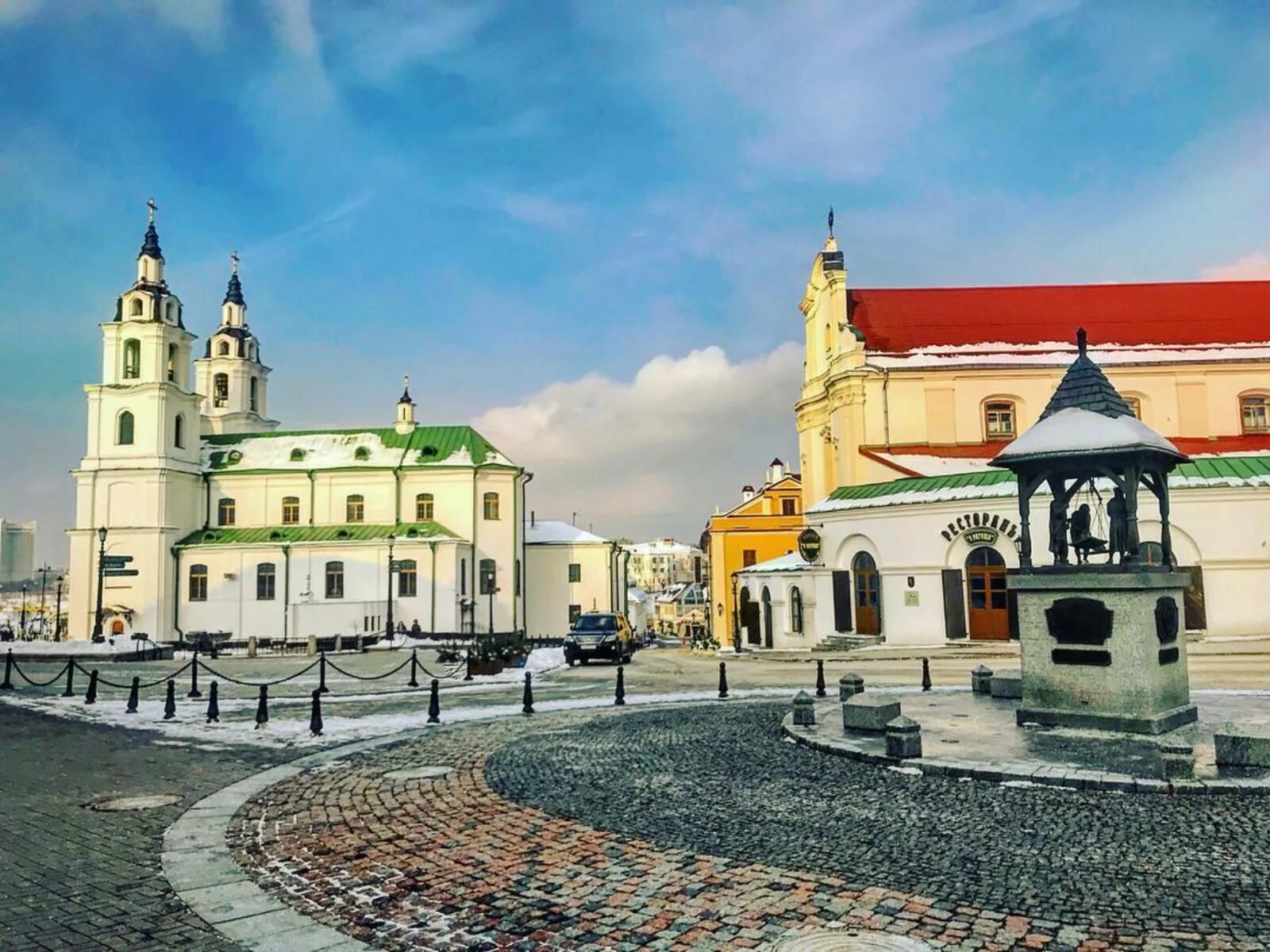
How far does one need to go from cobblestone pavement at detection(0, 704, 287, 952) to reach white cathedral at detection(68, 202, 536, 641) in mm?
38668

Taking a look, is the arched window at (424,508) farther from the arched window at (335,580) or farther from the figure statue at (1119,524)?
the figure statue at (1119,524)

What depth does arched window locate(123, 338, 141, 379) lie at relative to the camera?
54562mm

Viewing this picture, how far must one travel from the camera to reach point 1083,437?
43.5 ft

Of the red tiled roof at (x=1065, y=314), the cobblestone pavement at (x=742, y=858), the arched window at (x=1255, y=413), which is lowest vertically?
the cobblestone pavement at (x=742, y=858)

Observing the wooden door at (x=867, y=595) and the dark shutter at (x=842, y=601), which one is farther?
the dark shutter at (x=842, y=601)

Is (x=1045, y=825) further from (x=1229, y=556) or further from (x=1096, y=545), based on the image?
(x=1229, y=556)

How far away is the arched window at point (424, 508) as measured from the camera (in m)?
56.8

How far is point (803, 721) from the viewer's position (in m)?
13.5

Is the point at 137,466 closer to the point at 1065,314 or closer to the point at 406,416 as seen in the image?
the point at 406,416

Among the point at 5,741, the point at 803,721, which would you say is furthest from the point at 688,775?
the point at 5,741

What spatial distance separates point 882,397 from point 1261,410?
54.5 feet

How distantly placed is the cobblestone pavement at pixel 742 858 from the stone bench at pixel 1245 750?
1098mm

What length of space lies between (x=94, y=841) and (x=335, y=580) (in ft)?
154

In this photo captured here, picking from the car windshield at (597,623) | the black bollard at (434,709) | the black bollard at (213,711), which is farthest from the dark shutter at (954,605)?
the black bollard at (213,711)
